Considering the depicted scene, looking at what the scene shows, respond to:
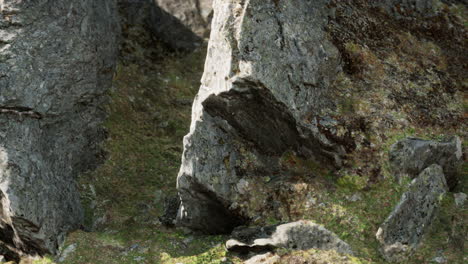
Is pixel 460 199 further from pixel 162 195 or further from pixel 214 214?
pixel 162 195

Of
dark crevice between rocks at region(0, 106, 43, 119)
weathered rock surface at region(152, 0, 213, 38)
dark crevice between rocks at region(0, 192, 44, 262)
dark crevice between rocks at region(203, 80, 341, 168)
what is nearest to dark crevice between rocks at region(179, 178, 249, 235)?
dark crevice between rocks at region(203, 80, 341, 168)

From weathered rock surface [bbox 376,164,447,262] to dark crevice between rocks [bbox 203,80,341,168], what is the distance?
2.37 m

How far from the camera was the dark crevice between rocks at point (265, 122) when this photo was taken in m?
14.2

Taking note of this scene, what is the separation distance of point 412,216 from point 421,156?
199 cm

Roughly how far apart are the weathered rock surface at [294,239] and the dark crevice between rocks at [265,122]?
233 cm

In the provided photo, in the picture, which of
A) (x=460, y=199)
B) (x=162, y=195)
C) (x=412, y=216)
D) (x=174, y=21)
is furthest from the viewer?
(x=174, y=21)

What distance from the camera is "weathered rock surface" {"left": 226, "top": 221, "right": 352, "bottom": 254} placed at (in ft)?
43.0

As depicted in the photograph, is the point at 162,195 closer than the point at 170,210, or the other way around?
the point at 170,210

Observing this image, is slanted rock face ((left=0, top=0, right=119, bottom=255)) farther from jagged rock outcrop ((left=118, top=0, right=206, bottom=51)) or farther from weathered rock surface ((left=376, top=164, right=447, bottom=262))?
weathered rock surface ((left=376, top=164, right=447, bottom=262))

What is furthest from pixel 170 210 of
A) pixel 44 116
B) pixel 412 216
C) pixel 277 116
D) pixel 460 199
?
pixel 460 199

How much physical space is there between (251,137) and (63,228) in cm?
686

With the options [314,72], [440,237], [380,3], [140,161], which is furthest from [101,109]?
[440,237]

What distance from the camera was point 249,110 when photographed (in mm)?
14539

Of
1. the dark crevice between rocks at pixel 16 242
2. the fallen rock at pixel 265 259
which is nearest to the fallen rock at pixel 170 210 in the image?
the fallen rock at pixel 265 259
